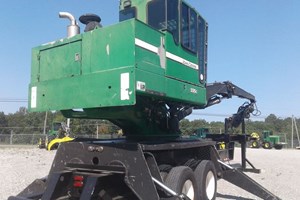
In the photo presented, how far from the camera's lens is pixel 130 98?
4.86 metres

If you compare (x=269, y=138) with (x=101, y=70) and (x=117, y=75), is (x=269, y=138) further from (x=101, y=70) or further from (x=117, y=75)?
(x=117, y=75)

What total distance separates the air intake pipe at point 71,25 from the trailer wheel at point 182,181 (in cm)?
288

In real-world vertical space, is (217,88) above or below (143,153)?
above

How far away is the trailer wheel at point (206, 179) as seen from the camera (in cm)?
636

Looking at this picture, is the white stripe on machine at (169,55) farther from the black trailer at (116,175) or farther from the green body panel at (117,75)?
the black trailer at (116,175)

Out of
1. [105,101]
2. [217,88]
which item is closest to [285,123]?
[217,88]

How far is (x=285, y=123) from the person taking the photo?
3521 inches

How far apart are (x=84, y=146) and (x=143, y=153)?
1079 millimetres

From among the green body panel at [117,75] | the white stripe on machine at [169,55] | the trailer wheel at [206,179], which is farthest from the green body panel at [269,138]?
the green body panel at [117,75]

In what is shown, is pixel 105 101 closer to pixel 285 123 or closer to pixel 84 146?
pixel 84 146

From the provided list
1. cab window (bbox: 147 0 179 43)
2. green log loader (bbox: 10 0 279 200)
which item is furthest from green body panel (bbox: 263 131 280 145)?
cab window (bbox: 147 0 179 43)

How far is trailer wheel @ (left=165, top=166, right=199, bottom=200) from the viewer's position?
17.8 feet

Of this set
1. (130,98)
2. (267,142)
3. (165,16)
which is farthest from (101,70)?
(267,142)

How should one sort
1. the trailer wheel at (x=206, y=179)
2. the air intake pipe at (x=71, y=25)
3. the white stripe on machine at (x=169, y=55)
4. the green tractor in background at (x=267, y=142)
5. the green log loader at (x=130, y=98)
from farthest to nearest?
the green tractor in background at (x=267, y=142) → the trailer wheel at (x=206, y=179) → the air intake pipe at (x=71, y=25) → the white stripe on machine at (x=169, y=55) → the green log loader at (x=130, y=98)
